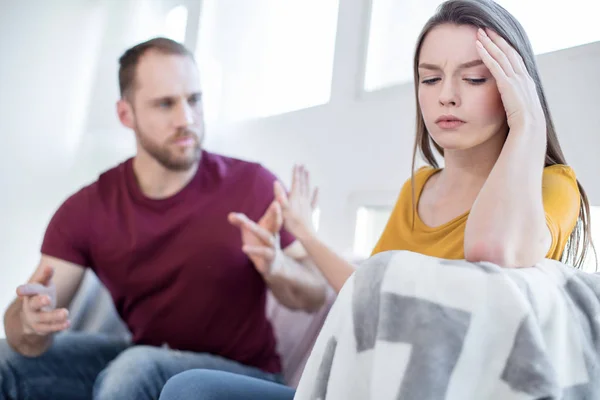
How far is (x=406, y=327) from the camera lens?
0.52 metres

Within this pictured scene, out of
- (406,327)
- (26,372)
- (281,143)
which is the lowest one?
(26,372)

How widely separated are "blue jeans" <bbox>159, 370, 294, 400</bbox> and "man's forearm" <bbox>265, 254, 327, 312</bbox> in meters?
0.35

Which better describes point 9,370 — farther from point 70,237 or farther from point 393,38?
point 393,38

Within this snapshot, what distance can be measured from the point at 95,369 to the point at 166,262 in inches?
10.8

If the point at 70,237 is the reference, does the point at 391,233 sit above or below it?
above

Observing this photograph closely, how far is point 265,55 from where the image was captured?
6.28 feet

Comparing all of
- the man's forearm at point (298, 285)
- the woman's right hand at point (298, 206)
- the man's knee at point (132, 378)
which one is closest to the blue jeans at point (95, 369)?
the man's knee at point (132, 378)

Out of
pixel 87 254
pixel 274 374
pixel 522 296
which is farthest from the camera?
pixel 87 254

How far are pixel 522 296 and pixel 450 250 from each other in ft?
0.81

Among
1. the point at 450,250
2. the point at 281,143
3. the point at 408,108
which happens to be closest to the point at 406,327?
the point at 450,250

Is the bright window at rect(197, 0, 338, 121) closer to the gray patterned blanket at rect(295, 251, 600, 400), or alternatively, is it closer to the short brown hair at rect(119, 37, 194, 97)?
the short brown hair at rect(119, 37, 194, 97)

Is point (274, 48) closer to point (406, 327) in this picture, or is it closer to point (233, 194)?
point (233, 194)

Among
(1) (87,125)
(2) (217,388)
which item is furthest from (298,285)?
(1) (87,125)

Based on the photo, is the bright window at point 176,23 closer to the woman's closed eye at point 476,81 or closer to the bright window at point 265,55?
the bright window at point 265,55
